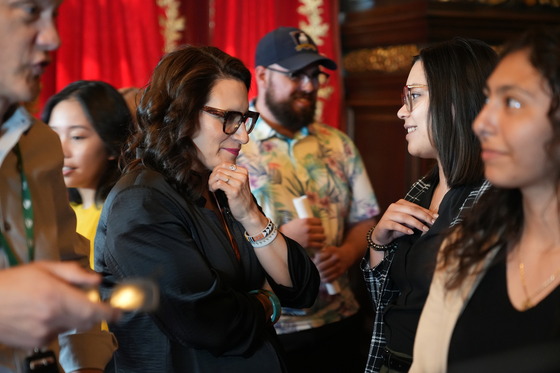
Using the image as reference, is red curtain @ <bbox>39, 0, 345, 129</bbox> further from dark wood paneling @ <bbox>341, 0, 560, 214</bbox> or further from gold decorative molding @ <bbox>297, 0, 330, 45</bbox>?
dark wood paneling @ <bbox>341, 0, 560, 214</bbox>

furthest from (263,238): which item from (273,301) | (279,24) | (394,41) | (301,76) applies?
(279,24)

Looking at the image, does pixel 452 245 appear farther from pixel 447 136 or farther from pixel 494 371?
pixel 447 136

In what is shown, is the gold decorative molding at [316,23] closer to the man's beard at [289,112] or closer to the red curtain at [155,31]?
the red curtain at [155,31]

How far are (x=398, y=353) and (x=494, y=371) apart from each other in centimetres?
45

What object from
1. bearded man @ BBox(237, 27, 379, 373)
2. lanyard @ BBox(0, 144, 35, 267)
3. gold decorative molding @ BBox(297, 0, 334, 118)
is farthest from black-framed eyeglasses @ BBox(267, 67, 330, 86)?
lanyard @ BBox(0, 144, 35, 267)

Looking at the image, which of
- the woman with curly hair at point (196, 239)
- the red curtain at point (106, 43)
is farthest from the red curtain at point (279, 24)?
the woman with curly hair at point (196, 239)

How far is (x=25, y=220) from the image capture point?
1350mm

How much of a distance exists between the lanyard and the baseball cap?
1693 millimetres

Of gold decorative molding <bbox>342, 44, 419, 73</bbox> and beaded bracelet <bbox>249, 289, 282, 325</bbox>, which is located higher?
gold decorative molding <bbox>342, 44, 419, 73</bbox>

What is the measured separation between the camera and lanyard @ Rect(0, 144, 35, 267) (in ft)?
4.30

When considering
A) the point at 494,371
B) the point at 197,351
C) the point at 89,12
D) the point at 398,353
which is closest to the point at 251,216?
the point at 197,351

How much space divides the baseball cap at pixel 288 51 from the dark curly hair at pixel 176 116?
1012mm

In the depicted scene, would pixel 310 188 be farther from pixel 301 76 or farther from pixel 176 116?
pixel 176 116

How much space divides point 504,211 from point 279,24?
2369mm
